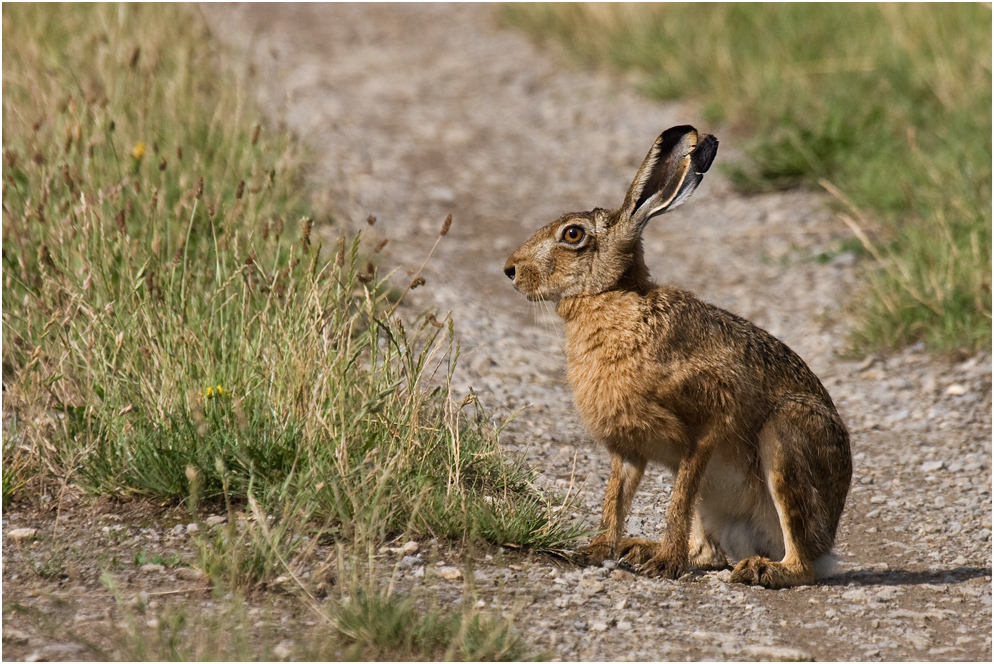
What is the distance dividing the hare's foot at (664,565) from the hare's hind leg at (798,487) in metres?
A: 0.25

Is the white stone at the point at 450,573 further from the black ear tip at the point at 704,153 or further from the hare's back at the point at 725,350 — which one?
the black ear tip at the point at 704,153

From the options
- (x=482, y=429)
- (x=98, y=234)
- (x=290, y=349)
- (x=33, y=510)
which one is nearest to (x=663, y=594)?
(x=482, y=429)

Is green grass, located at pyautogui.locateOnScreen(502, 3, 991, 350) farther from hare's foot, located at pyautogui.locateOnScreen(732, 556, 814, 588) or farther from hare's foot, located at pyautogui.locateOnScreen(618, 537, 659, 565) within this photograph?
hare's foot, located at pyautogui.locateOnScreen(618, 537, 659, 565)

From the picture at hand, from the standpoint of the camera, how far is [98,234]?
18.4 ft

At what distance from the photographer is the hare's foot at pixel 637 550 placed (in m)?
4.55

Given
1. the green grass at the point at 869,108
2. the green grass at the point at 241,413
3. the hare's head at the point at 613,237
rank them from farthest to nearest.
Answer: the green grass at the point at 869,108 → the hare's head at the point at 613,237 → the green grass at the point at 241,413

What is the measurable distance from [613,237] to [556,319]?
260 centimetres

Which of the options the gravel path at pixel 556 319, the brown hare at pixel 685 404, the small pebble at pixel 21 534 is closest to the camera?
the gravel path at pixel 556 319

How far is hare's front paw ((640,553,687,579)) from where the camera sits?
4477 millimetres

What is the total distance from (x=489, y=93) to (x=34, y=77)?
Answer: 548 cm

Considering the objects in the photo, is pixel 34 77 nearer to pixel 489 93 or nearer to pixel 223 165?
pixel 223 165

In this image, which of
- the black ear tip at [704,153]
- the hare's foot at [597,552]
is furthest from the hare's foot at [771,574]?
the black ear tip at [704,153]

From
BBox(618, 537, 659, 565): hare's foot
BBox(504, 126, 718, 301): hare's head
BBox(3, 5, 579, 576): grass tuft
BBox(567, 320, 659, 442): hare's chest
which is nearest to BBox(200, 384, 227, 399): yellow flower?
BBox(3, 5, 579, 576): grass tuft

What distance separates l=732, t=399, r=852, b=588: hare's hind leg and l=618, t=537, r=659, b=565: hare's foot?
32 cm
